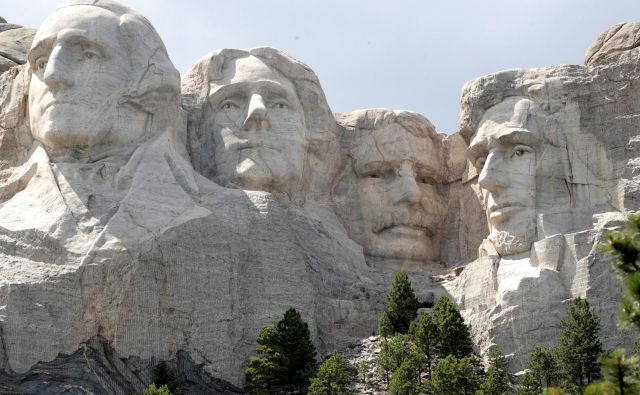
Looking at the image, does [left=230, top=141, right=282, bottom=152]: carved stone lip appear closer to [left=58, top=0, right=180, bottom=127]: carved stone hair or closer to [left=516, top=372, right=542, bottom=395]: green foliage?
[left=58, top=0, right=180, bottom=127]: carved stone hair

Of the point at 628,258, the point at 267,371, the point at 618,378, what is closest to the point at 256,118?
the point at 267,371

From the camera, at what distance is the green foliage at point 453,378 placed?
25.6 metres

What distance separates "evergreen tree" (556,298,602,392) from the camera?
2638 cm

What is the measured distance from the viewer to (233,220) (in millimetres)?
29219

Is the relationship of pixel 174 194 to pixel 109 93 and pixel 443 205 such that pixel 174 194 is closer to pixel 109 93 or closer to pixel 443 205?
pixel 109 93

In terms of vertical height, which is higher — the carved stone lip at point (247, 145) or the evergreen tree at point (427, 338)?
the carved stone lip at point (247, 145)

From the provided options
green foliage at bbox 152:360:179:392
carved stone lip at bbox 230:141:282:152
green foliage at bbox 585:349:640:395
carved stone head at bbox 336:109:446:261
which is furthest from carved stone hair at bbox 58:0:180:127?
green foliage at bbox 585:349:640:395

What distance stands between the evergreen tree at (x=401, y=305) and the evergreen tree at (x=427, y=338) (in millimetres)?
1450

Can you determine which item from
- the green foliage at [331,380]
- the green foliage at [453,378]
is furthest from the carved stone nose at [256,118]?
the green foliage at [453,378]

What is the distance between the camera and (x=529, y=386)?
2573cm

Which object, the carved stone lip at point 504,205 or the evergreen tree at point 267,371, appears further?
the carved stone lip at point 504,205

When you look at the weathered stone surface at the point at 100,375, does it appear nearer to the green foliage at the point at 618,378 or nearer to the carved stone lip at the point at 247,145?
the carved stone lip at the point at 247,145

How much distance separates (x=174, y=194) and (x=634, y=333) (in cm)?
821

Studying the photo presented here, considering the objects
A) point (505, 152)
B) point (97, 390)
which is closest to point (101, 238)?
point (97, 390)
